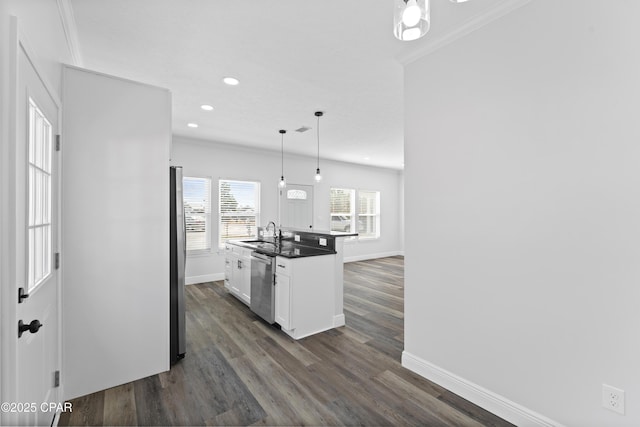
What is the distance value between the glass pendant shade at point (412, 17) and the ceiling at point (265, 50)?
1.20m

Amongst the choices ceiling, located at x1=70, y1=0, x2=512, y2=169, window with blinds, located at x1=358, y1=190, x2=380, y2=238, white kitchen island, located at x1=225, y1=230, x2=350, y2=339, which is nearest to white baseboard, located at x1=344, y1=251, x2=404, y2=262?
window with blinds, located at x1=358, y1=190, x2=380, y2=238

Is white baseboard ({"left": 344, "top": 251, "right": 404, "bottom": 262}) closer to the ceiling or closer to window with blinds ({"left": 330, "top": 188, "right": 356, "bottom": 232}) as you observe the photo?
window with blinds ({"left": 330, "top": 188, "right": 356, "bottom": 232})

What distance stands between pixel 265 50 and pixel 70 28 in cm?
147

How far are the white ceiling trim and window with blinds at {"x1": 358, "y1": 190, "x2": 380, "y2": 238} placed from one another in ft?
19.8

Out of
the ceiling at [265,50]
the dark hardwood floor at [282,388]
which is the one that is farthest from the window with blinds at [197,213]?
the dark hardwood floor at [282,388]

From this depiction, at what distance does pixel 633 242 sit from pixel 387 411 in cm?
180

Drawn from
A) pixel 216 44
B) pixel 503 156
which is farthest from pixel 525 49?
pixel 216 44

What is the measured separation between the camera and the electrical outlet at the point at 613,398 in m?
1.58

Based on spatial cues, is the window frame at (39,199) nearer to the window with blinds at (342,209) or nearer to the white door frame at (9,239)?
the white door frame at (9,239)

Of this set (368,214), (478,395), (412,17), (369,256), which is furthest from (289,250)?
(368,214)

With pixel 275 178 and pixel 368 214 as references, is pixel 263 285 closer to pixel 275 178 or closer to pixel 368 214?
pixel 275 178

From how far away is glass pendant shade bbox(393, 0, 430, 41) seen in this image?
38.9 inches

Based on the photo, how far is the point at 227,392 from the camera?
2.32 m

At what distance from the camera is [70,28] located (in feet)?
7.34
